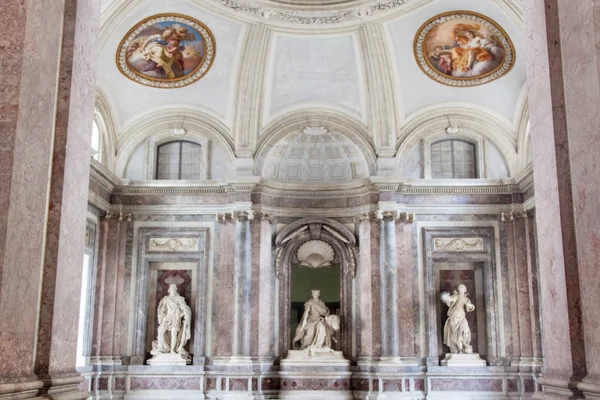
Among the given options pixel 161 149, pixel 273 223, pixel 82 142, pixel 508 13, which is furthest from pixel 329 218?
pixel 82 142

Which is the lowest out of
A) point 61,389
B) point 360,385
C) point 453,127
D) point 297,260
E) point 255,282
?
point 360,385

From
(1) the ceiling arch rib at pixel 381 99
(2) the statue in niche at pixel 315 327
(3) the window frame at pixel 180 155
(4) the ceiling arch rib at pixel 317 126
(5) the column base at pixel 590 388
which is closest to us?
(5) the column base at pixel 590 388

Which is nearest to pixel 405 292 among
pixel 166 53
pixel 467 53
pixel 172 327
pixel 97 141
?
pixel 172 327

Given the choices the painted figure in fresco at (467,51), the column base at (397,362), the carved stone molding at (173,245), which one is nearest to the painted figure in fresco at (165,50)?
the carved stone molding at (173,245)

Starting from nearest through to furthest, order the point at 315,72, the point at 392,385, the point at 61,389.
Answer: the point at 61,389
the point at 392,385
the point at 315,72

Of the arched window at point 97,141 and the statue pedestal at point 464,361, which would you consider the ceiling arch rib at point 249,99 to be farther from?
the statue pedestal at point 464,361

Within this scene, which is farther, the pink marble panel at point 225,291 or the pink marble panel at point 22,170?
the pink marble panel at point 225,291

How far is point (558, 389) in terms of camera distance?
8.71 meters

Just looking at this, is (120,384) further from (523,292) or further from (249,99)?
(523,292)

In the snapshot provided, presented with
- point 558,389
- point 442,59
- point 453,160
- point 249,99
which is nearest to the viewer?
point 558,389

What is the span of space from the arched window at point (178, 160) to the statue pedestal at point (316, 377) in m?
7.31

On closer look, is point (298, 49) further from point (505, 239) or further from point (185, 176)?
point (505, 239)

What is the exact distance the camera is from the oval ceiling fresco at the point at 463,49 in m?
22.4

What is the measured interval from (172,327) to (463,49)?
42.3 feet
